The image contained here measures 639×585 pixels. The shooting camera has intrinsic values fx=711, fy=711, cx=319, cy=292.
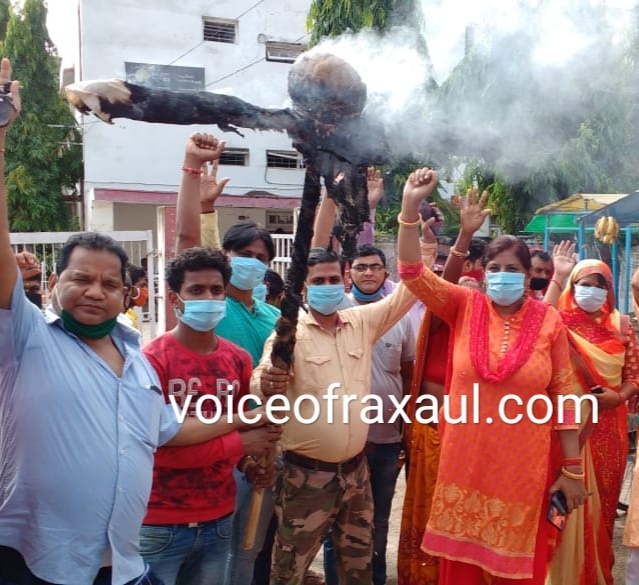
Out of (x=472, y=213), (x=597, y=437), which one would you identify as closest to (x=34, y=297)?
(x=472, y=213)

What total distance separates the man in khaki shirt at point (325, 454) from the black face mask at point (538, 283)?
1.67m

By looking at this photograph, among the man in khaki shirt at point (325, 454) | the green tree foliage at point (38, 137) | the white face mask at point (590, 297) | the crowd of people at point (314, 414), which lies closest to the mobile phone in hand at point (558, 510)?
the crowd of people at point (314, 414)

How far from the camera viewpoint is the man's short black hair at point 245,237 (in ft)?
11.2

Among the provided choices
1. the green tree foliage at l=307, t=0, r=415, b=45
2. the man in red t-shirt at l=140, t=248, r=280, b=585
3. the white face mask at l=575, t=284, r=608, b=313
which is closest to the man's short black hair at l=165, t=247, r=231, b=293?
the man in red t-shirt at l=140, t=248, r=280, b=585

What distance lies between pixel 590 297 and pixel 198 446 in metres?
2.52

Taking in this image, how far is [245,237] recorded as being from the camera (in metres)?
3.42

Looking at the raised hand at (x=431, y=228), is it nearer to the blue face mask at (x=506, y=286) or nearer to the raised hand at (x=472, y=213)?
the raised hand at (x=472, y=213)

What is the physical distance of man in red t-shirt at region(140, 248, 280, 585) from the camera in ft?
8.30

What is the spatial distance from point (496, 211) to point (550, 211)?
3.73m

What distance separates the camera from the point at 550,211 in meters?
10.8

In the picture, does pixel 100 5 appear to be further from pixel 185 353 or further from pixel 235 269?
pixel 185 353

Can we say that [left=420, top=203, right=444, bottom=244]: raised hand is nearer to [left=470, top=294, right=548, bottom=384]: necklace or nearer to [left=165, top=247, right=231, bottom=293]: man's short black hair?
[left=470, top=294, right=548, bottom=384]: necklace

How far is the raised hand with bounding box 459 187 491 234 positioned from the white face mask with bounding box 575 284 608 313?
0.87 m

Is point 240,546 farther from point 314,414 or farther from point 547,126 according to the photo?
point 547,126
